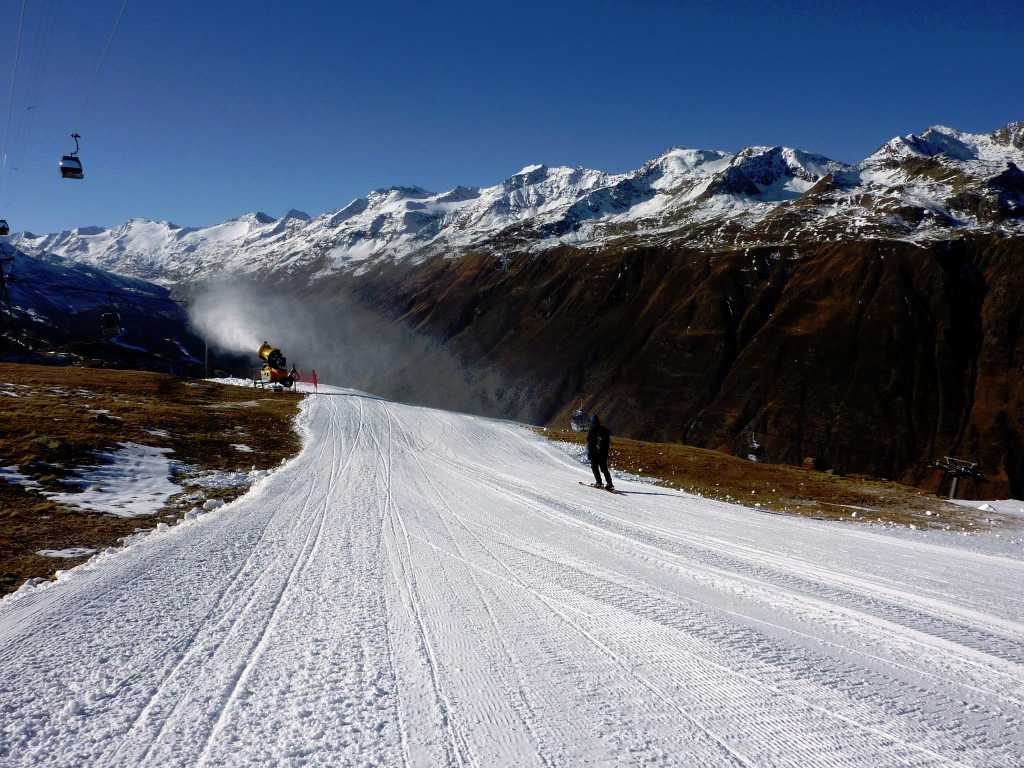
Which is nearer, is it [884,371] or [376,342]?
[884,371]

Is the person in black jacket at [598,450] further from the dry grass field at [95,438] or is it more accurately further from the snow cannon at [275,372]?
the snow cannon at [275,372]

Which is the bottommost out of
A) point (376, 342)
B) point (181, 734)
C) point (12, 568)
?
point (12, 568)

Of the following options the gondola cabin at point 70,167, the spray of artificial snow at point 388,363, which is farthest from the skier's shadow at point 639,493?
the spray of artificial snow at point 388,363

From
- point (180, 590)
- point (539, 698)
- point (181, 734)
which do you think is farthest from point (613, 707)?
point (180, 590)

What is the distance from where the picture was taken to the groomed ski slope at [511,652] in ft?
10.5

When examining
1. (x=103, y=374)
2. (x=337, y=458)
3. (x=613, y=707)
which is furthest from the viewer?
(x=103, y=374)

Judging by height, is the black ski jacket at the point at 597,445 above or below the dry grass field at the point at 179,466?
above

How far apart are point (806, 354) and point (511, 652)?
424 feet

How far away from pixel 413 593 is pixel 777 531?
7.07 metres

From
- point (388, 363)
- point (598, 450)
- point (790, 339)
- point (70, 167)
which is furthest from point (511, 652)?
point (388, 363)

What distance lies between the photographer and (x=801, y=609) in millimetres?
5441

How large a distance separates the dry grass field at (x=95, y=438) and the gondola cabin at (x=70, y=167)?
9.98 m

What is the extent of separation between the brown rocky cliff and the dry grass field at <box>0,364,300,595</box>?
87.1 m

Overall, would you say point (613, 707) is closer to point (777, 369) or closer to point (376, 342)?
point (777, 369)
